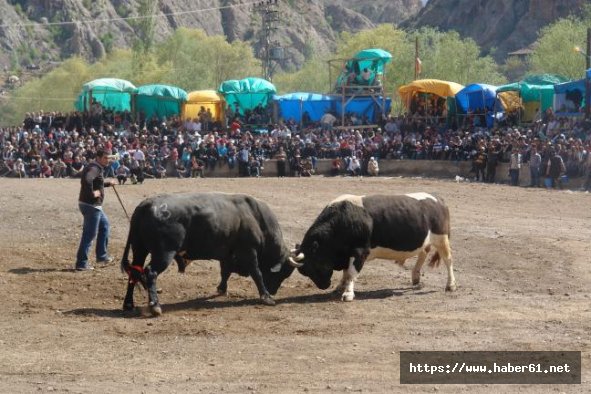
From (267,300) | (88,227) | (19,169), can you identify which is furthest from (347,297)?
(19,169)

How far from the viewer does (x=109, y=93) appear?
48312 millimetres

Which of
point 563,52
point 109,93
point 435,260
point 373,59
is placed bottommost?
point 435,260

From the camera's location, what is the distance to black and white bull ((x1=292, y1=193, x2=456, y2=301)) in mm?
13875

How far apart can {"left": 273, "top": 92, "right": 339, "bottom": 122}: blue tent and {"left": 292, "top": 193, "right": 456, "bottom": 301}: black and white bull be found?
30571 millimetres

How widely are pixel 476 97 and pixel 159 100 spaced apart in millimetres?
14140

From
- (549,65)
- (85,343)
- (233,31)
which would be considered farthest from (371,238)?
(233,31)

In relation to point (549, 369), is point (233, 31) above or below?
above

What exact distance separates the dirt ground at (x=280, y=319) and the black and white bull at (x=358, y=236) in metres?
0.41

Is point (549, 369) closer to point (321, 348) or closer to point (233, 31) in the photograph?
point (321, 348)

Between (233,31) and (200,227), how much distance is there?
486 feet

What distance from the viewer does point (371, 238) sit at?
14008 millimetres

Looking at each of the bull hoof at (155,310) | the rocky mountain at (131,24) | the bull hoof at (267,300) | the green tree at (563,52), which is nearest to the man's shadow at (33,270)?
the bull hoof at (155,310)

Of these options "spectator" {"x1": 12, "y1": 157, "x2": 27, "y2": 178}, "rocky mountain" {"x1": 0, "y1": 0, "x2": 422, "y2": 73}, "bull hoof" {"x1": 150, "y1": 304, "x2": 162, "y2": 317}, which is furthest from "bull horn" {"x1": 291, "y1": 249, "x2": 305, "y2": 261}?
"rocky mountain" {"x1": 0, "y1": 0, "x2": 422, "y2": 73}

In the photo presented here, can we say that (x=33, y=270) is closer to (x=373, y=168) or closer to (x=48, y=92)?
(x=373, y=168)
